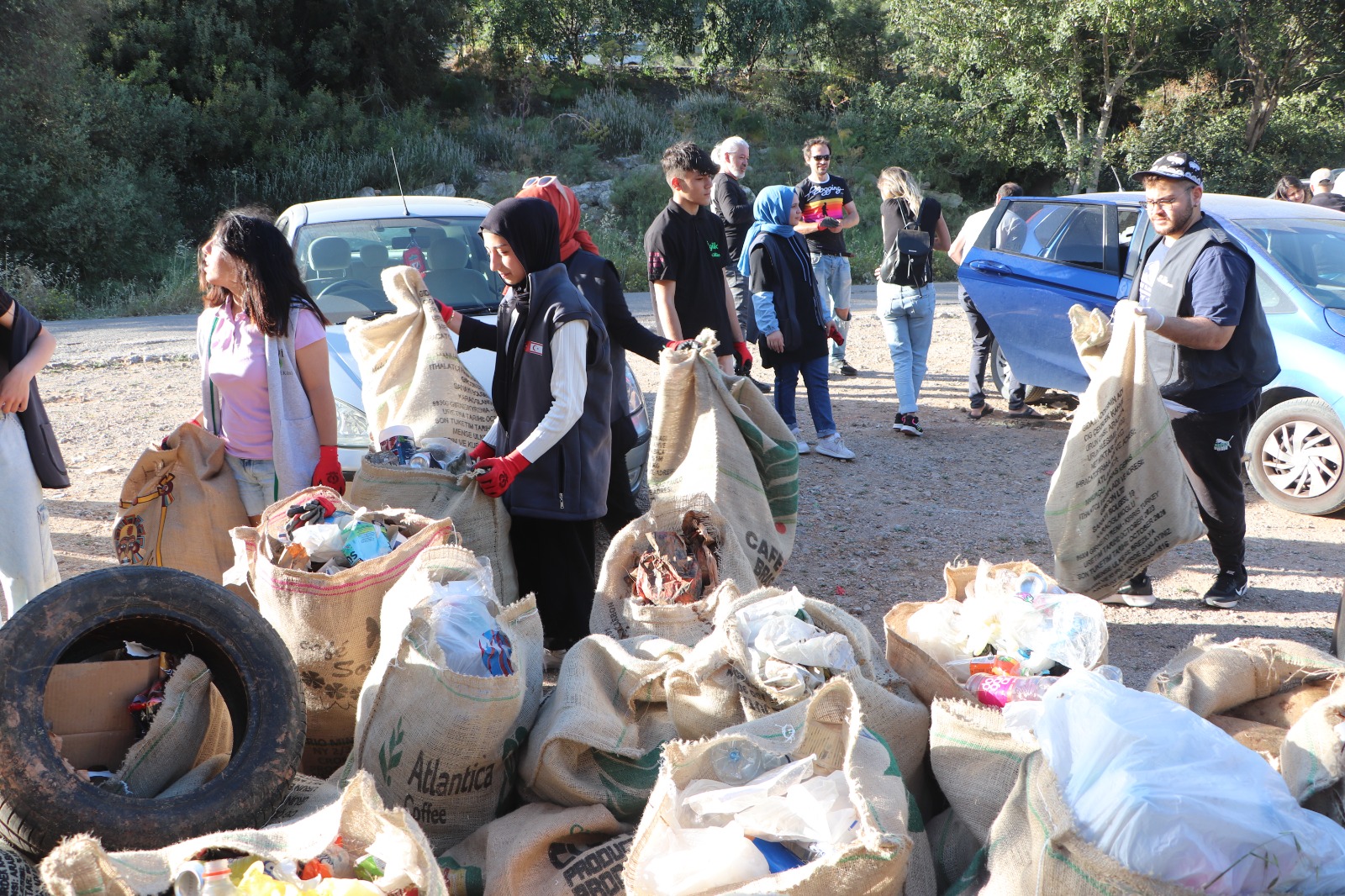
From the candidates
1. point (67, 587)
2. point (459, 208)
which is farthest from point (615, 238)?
point (67, 587)

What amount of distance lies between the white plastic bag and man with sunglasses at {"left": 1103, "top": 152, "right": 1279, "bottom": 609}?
2505 mm

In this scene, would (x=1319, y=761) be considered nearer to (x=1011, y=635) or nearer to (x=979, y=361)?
(x=1011, y=635)

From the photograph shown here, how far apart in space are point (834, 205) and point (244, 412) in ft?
19.8

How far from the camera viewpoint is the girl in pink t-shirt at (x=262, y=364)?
347 cm

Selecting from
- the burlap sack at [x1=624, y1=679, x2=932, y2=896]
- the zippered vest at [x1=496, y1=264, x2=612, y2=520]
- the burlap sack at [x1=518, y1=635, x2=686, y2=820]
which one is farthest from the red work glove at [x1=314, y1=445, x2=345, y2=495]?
the burlap sack at [x1=624, y1=679, x2=932, y2=896]

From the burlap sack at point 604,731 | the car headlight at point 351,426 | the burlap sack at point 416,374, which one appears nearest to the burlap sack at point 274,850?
the burlap sack at point 604,731

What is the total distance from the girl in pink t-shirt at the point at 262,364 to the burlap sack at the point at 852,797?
193cm

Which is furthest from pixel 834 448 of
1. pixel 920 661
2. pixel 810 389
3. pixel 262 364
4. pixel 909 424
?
pixel 262 364

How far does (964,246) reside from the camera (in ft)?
28.6

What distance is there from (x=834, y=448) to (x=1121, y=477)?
10.0 feet

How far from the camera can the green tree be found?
2461 cm

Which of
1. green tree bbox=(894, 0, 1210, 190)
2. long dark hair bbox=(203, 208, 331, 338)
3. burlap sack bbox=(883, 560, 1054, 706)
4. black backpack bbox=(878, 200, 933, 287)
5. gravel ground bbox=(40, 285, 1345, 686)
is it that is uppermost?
green tree bbox=(894, 0, 1210, 190)

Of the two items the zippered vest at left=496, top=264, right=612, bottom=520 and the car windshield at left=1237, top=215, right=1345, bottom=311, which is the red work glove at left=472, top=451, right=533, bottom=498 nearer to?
the zippered vest at left=496, top=264, right=612, bottom=520

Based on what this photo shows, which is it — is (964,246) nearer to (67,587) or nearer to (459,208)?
(459,208)
